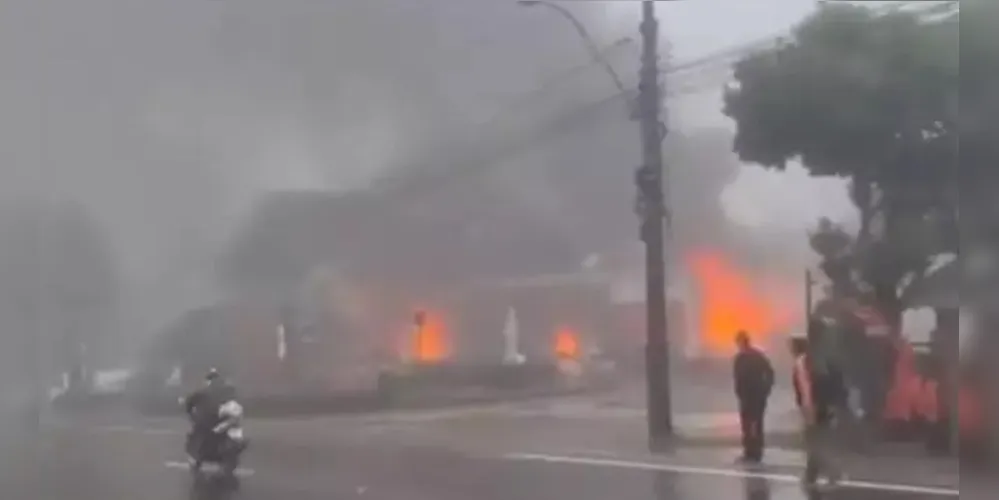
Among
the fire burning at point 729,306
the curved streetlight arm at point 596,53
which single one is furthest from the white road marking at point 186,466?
the curved streetlight arm at point 596,53

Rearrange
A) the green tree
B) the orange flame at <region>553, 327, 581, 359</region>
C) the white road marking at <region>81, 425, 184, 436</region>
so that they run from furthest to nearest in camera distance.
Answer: the white road marking at <region>81, 425, 184, 436</region>, the orange flame at <region>553, 327, 581, 359</region>, the green tree

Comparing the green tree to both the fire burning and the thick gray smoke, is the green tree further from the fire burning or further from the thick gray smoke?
the thick gray smoke

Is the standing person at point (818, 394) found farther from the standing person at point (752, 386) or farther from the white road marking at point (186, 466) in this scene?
the white road marking at point (186, 466)

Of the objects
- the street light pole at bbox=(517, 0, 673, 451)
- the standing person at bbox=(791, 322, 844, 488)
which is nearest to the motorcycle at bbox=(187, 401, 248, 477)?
the street light pole at bbox=(517, 0, 673, 451)

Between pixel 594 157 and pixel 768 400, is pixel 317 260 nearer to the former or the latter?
pixel 594 157

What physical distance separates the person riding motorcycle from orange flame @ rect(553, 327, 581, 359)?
0.75 metres

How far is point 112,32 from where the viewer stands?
97.7 inches

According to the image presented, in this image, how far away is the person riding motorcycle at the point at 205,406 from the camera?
2404 mm

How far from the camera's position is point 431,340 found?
2.38 meters

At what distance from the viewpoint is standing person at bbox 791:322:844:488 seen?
229cm

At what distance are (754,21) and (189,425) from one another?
1.55 meters

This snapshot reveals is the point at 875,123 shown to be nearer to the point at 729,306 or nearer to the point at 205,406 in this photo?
the point at 729,306

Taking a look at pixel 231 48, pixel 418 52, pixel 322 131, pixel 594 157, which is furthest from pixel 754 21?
pixel 231 48

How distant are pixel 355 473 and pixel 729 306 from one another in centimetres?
92
